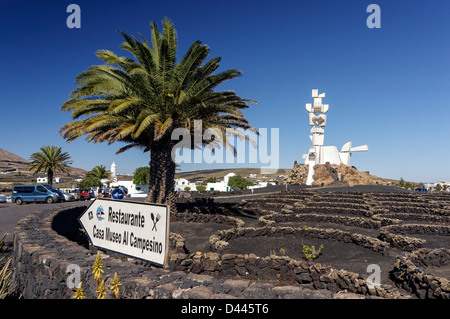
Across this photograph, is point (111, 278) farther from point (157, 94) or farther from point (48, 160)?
point (48, 160)

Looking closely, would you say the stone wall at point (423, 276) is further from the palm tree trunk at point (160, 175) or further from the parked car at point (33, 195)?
the parked car at point (33, 195)

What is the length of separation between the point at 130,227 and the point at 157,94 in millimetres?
12123

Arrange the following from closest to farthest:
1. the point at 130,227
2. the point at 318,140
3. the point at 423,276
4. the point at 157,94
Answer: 1. the point at 130,227
2. the point at 423,276
3. the point at 157,94
4. the point at 318,140

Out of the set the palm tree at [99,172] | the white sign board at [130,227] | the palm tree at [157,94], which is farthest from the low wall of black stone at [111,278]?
the palm tree at [99,172]

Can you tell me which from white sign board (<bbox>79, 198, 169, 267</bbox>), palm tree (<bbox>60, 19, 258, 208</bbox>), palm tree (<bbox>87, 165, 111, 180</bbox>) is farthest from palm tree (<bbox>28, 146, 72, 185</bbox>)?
white sign board (<bbox>79, 198, 169, 267</bbox>)

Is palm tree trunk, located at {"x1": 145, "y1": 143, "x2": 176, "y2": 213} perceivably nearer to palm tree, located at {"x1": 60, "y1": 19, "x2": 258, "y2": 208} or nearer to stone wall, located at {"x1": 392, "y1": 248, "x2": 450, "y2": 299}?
palm tree, located at {"x1": 60, "y1": 19, "x2": 258, "y2": 208}

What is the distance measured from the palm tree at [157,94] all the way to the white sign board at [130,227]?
935 centimetres

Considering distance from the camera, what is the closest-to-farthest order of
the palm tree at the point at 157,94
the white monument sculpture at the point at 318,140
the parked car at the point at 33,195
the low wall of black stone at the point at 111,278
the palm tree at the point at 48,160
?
the low wall of black stone at the point at 111,278 < the palm tree at the point at 157,94 < the parked car at the point at 33,195 < the palm tree at the point at 48,160 < the white monument sculpture at the point at 318,140

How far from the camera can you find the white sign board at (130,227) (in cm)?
407

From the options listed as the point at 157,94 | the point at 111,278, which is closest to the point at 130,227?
the point at 111,278

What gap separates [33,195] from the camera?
28547mm

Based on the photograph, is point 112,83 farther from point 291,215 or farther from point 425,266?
point 425,266

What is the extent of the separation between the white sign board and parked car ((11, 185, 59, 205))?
27.7 m

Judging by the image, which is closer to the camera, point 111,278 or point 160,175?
point 111,278
